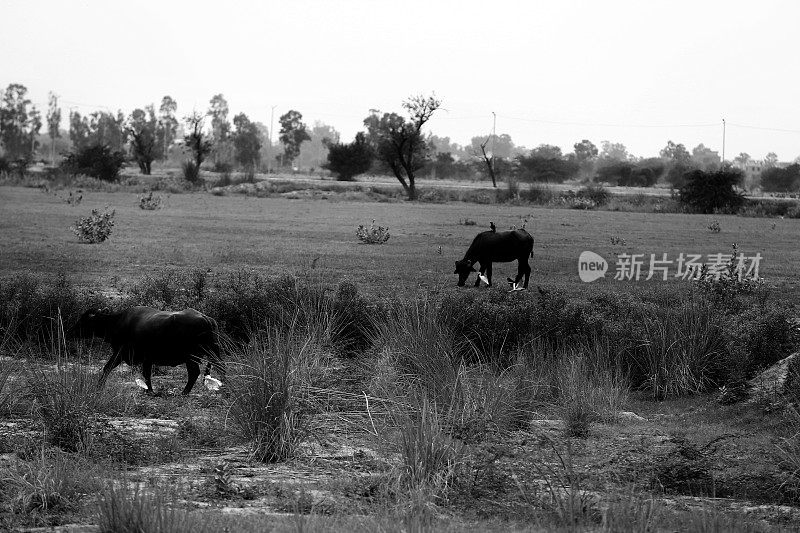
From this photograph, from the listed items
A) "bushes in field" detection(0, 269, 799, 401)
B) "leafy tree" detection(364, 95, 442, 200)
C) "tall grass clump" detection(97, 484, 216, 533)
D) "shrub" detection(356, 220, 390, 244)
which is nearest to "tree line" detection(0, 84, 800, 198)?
"leafy tree" detection(364, 95, 442, 200)

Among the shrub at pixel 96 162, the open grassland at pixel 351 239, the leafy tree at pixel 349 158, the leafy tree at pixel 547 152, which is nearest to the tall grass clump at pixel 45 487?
the open grassland at pixel 351 239

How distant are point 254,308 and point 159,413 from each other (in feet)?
13.0

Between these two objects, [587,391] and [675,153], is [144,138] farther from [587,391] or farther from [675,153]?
[587,391]

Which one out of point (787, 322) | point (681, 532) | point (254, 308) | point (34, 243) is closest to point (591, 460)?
point (681, 532)

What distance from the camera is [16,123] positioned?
139 feet

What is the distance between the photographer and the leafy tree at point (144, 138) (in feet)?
169

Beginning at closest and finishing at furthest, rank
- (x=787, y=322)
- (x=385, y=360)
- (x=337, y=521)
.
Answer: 1. (x=337, y=521)
2. (x=385, y=360)
3. (x=787, y=322)

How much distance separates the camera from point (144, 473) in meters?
7.58

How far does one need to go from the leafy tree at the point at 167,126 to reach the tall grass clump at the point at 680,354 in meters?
40.9

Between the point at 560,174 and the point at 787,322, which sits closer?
the point at 787,322

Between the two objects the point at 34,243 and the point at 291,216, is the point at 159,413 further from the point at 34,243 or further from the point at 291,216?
the point at 291,216

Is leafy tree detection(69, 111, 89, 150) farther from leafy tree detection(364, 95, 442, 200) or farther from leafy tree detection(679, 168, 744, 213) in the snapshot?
leafy tree detection(679, 168, 744, 213)

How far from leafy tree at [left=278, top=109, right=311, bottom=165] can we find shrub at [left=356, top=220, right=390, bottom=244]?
24.2m

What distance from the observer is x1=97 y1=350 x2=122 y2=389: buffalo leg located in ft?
32.0
